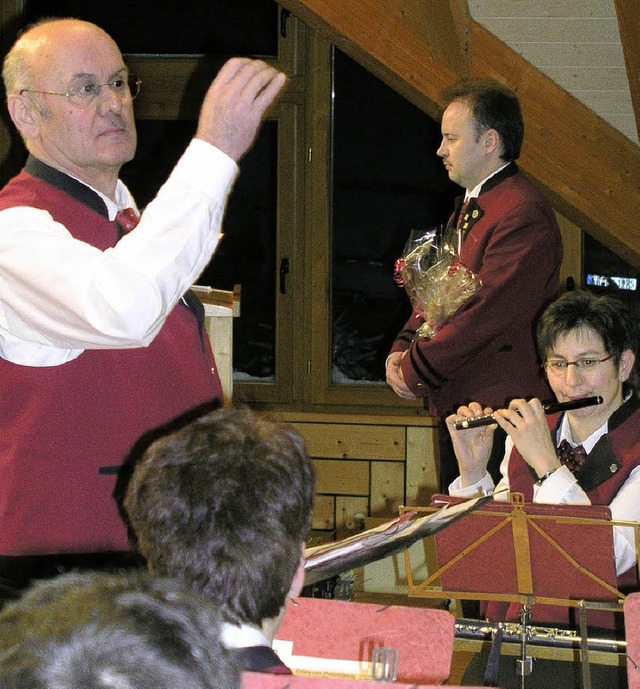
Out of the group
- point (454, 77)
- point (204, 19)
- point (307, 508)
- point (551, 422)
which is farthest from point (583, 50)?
point (307, 508)

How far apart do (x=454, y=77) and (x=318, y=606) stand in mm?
2626

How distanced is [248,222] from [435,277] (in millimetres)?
2239

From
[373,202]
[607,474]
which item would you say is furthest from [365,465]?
[607,474]

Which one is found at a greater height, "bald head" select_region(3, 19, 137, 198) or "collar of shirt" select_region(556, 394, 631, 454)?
"bald head" select_region(3, 19, 137, 198)

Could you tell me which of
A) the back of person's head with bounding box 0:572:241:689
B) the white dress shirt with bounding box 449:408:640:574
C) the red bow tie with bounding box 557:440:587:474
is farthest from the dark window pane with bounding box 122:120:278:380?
the back of person's head with bounding box 0:572:241:689

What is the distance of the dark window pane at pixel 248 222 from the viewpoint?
519cm

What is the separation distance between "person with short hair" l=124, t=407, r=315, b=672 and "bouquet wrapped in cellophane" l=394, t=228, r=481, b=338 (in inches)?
75.6

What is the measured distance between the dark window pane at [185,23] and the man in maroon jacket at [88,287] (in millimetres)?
3335

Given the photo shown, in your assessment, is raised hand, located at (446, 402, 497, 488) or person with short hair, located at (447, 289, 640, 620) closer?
person with short hair, located at (447, 289, 640, 620)

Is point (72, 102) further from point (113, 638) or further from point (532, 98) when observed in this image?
point (532, 98)

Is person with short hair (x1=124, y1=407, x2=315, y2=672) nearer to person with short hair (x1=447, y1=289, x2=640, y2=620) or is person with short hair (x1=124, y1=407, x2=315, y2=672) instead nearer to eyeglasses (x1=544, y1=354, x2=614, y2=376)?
person with short hair (x1=447, y1=289, x2=640, y2=620)

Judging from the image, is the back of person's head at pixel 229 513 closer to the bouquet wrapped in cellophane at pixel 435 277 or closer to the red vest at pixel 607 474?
the red vest at pixel 607 474

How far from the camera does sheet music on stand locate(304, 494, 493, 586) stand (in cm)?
158

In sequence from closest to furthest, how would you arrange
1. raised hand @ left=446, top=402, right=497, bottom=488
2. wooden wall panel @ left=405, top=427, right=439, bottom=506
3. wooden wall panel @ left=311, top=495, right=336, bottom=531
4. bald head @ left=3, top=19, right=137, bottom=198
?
1. bald head @ left=3, top=19, right=137, bottom=198
2. raised hand @ left=446, top=402, right=497, bottom=488
3. wooden wall panel @ left=405, top=427, right=439, bottom=506
4. wooden wall panel @ left=311, top=495, right=336, bottom=531
